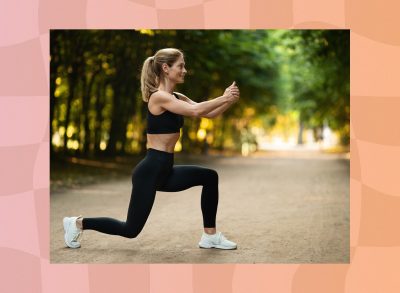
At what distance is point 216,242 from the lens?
6695 mm

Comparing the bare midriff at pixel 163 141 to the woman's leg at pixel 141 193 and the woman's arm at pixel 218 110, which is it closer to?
the woman's leg at pixel 141 193

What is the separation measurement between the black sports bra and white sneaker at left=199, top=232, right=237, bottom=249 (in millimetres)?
1255

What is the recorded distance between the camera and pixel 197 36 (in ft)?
53.5

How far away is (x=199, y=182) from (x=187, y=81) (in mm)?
17806

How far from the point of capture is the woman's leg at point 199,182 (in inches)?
248

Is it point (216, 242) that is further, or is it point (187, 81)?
point (187, 81)

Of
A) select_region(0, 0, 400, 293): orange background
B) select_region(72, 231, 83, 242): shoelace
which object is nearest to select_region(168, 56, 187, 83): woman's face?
select_region(0, 0, 400, 293): orange background

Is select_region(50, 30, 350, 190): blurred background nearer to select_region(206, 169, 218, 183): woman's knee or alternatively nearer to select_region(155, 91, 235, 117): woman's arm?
select_region(155, 91, 235, 117): woman's arm

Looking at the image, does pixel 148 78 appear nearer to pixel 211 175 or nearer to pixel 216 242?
pixel 211 175

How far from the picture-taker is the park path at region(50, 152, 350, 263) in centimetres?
639

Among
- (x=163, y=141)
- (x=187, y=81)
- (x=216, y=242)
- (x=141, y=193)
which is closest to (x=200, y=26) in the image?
(x=163, y=141)
